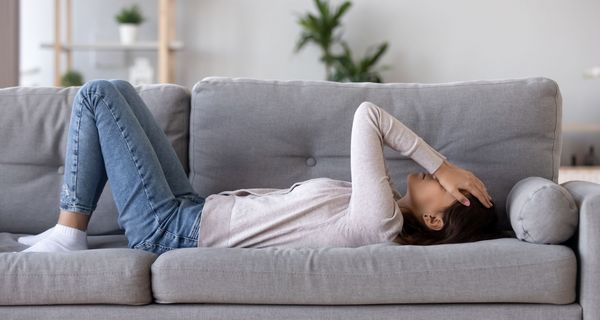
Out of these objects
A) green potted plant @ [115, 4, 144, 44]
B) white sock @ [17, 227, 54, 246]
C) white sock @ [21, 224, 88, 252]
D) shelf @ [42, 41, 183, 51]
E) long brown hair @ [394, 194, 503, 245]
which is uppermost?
green potted plant @ [115, 4, 144, 44]

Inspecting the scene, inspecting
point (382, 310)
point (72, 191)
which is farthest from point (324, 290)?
point (72, 191)

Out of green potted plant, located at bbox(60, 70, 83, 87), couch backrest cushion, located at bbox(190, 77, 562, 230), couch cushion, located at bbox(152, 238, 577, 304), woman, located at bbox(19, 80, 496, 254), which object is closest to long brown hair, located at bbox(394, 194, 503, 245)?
woman, located at bbox(19, 80, 496, 254)

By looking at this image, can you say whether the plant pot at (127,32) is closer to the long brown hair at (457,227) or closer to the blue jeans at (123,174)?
the blue jeans at (123,174)

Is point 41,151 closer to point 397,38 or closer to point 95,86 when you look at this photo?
point 95,86

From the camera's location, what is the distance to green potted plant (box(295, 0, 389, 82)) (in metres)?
4.78

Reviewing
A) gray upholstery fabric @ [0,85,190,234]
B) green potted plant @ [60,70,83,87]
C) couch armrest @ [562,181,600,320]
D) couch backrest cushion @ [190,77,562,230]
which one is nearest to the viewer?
couch armrest @ [562,181,600,320]

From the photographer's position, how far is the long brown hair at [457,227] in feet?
6.07

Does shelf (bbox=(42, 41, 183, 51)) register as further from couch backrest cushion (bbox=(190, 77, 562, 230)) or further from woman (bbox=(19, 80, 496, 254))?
woman (bbox=(19, 80, 496, 254))

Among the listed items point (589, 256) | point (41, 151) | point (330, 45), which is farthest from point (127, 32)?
point (589, 256)

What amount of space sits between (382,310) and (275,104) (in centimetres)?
83

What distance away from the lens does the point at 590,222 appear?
5.49 feet

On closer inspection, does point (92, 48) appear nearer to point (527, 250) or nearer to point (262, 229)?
point (262, 229)

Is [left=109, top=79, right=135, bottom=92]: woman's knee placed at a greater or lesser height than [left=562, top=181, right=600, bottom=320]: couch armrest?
greater

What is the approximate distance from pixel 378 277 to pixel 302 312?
19 cm
